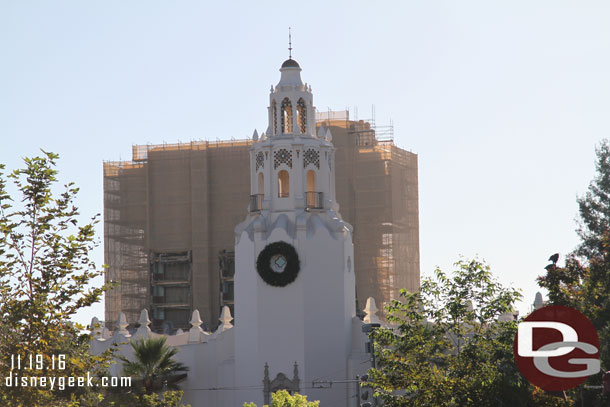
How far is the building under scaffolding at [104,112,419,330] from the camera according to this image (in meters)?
97.0

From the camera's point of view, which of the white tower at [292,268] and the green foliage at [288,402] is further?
the white tower at [292,268]

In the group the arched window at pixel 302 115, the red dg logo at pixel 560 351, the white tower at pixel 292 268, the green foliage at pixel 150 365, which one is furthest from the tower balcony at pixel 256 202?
the red dg logo at pixel 560 351

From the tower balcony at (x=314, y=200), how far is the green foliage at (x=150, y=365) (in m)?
11.6

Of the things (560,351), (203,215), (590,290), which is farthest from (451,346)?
(203,215)

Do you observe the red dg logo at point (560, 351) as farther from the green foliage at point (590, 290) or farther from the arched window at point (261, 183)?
the arched window at point (261, 183)

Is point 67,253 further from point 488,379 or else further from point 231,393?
point 231,393

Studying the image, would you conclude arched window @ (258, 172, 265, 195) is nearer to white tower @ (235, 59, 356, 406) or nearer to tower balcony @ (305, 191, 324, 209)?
white tower @ (235, 59, 356, 406)

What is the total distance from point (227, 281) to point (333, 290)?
3863 cm

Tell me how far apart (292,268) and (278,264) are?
3.01 ft

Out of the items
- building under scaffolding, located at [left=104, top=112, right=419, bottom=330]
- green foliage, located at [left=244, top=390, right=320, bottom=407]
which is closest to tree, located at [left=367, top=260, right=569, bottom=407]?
green foliage, located at [left=244, top=390, right=320, bottom=407]

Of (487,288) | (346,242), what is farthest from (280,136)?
(487,288)

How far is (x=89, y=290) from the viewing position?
27.0m

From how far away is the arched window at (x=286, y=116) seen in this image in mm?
66688

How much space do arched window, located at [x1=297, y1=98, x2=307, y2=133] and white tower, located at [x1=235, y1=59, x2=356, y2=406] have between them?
0.06 metres
